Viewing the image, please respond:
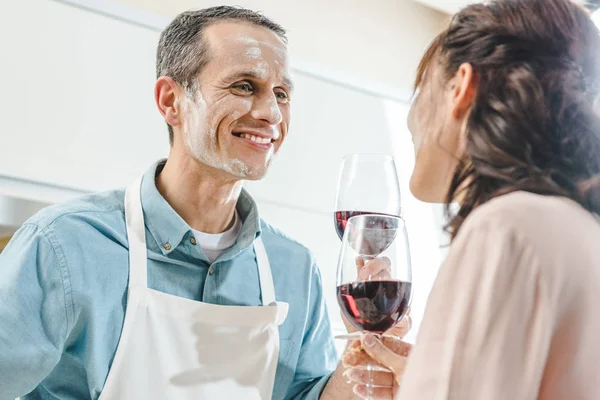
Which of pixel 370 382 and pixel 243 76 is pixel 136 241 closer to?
pixel 243 76

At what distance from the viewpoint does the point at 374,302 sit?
1.02 m

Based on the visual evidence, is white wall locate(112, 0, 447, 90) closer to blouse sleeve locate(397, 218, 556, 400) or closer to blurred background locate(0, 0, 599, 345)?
blurred background locate(0, 0, 599, 345)

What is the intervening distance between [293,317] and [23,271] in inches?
23.2

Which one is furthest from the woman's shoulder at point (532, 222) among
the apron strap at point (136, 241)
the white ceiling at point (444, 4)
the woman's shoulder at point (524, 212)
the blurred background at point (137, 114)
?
the white ceiling at point (444, 4)

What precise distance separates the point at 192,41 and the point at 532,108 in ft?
3.56

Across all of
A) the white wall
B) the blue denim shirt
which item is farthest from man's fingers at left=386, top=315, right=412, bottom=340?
the white wall

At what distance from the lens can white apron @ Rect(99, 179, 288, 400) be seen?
4.66 ft

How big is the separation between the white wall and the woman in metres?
1.80

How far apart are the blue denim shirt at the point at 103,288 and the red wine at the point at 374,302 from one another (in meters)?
0.54

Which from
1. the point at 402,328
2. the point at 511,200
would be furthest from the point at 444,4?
the point at 511,200

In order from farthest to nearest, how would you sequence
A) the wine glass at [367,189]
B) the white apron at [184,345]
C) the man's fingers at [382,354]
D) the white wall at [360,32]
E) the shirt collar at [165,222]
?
the white wall at [360,32] < the shirt collar at [165,222] < the white apron at [184,345] < the wine glass at [367,189] < the man's fingers at [382,354]

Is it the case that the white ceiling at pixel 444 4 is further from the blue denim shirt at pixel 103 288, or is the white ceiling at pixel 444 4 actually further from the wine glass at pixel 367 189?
the wine glass at pixel 367 189

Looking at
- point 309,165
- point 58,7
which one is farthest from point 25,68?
point 309,165

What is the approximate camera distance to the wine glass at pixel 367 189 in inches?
A: 49.9
